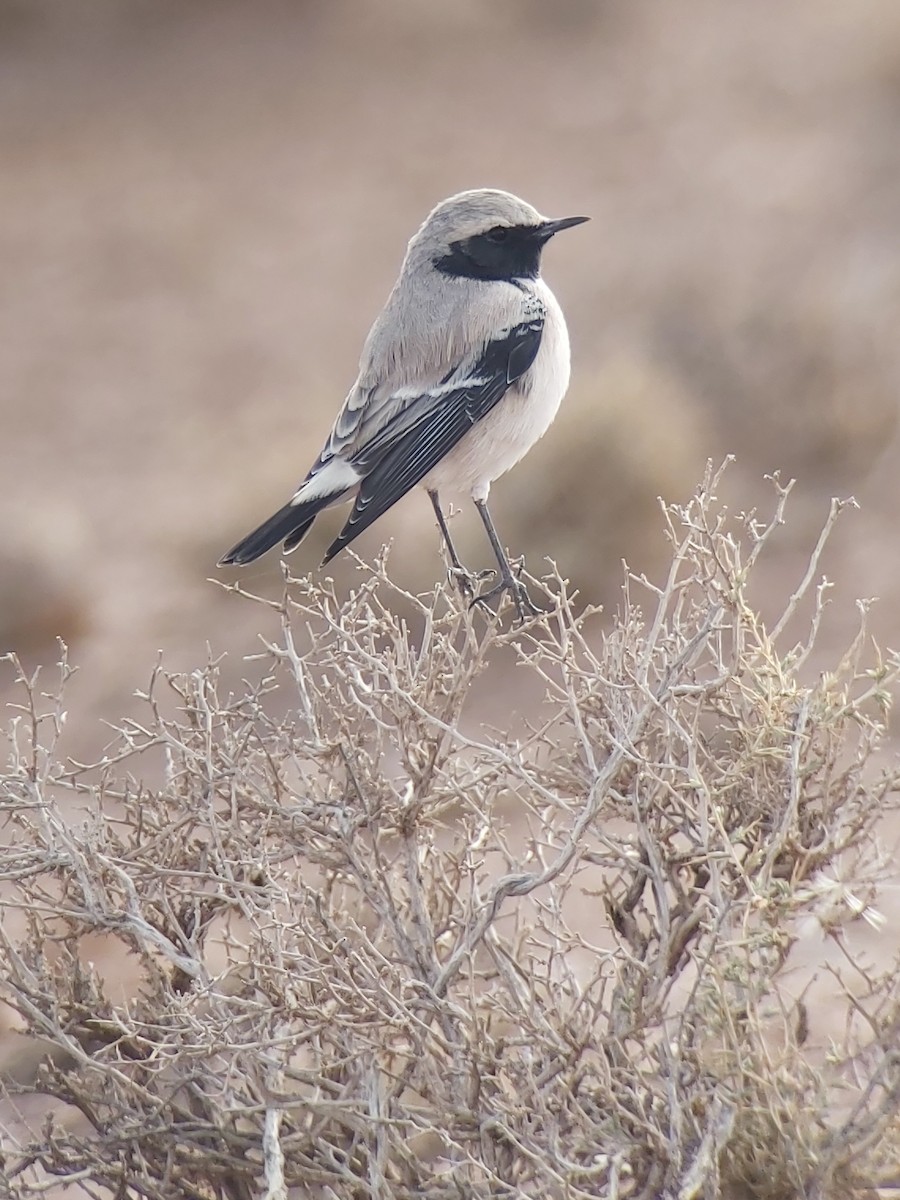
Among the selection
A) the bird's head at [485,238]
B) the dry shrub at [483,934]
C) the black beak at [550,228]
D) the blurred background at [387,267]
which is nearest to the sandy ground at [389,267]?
the blurred background at [387,267]

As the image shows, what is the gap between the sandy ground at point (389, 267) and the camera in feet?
35.6

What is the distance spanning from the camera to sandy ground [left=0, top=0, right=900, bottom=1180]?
10852 millimetres

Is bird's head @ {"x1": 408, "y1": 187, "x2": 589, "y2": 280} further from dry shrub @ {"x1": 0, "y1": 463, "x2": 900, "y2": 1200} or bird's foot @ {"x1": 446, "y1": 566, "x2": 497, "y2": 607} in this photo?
dry shrub @ {"x1": 0, "y1": 463, "x2": 900, "y2": 1200}

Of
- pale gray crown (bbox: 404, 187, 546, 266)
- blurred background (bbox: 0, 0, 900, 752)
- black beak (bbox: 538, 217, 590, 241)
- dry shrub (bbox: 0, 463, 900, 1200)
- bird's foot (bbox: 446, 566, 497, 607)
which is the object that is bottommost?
dry shrub (bbox: 0, 463, 900, 1200)

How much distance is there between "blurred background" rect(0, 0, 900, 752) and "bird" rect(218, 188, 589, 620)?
4312mm

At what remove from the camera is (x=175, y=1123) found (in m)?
3.92

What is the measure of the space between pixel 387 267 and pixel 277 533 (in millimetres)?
12572

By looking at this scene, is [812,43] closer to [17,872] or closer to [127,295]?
[127,295]

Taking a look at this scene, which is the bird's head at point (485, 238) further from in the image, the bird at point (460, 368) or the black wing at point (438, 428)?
the black wing at point (438, 428)

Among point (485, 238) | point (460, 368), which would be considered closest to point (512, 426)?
point (460, 368)

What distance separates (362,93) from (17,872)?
684 inches

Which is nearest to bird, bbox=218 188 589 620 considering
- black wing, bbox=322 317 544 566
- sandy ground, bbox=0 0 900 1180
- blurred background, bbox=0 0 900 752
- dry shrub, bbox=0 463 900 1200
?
black wing, bbox=322 317 544 566

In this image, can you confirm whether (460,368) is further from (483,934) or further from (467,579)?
(483,934)

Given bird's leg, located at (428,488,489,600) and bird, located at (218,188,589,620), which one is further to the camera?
bird, located at (218,188,589,620)
